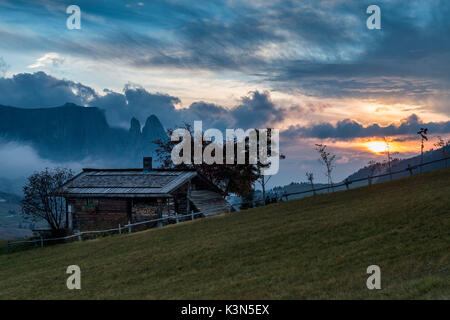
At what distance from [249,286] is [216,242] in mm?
8637

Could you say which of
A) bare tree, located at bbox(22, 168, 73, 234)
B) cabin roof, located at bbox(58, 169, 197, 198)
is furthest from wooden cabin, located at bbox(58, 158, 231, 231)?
bare tree, located at bbox(22, 168, 73, 234)

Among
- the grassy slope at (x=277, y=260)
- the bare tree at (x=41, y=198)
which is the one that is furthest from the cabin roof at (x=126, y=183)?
the grassy slope at (x=277, y=260)

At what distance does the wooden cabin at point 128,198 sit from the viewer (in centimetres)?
3928

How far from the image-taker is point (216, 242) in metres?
22.1

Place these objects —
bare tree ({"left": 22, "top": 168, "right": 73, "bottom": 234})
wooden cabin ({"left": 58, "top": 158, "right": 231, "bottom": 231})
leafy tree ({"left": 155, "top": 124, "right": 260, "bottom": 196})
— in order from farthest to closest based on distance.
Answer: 1. leafy tree ({"left": 155, "top": 124, "right": 260, "bottom": 196})
2. wooden cabin ({"left": 58, "top": 158, "right": 231, "bottom": 231})
3. bare tree ({"left": 22, "top": 168, "right": 73, "bottom": 234})

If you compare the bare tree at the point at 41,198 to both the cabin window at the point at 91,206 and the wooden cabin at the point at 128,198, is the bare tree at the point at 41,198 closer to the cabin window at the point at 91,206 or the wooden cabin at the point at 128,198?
the wooden cabin at the point at 128,198

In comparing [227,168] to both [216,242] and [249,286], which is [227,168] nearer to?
[216,242]

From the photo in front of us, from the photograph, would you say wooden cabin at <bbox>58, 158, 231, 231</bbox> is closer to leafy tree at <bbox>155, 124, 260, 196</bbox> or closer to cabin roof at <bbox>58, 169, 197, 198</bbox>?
cabin roof at <bbox>58, 169, 197, 198</bbox>

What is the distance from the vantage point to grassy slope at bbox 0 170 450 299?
1287 centimetres

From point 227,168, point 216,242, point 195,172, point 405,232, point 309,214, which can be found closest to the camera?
point 405,232
